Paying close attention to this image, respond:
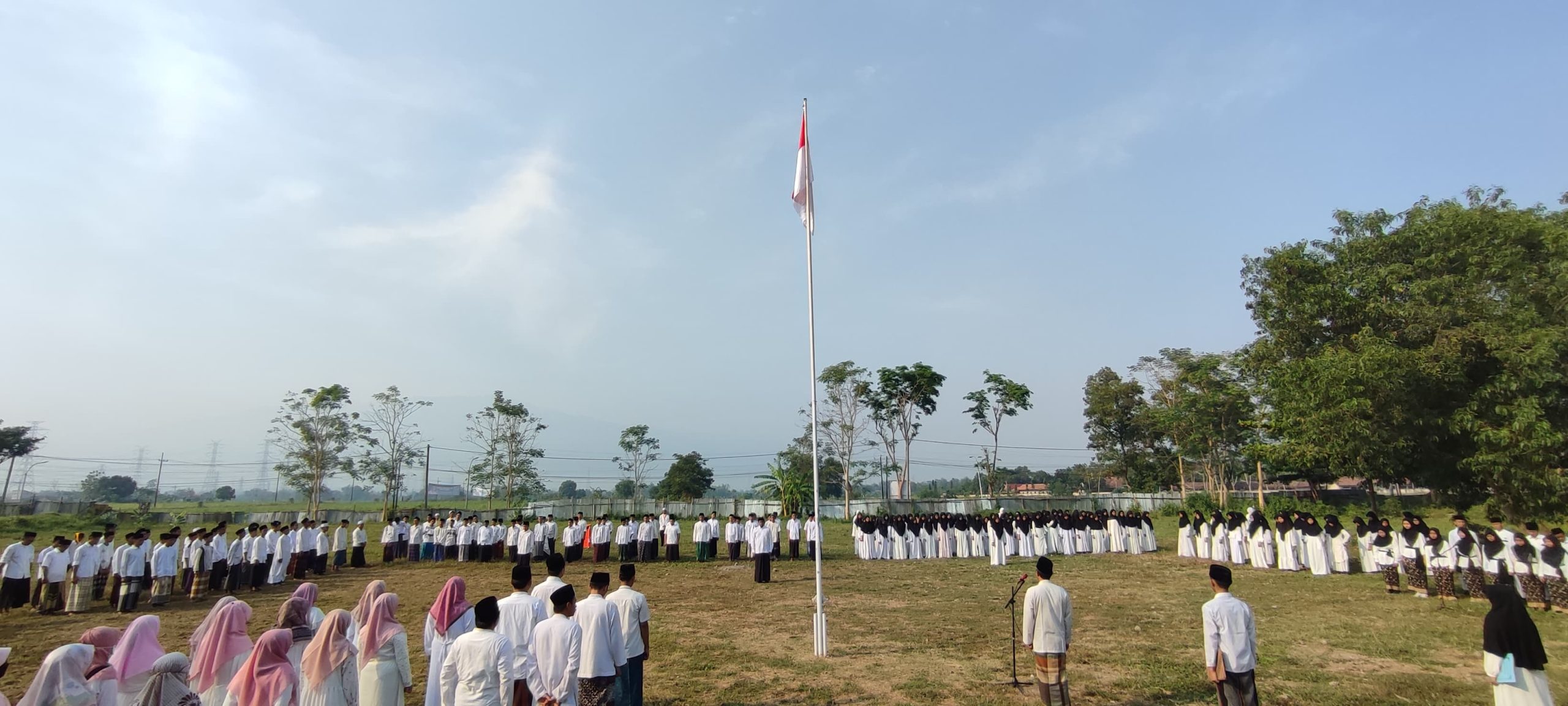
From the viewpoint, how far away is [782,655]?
9.15 meters

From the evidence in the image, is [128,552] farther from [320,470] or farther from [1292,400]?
[320,470]

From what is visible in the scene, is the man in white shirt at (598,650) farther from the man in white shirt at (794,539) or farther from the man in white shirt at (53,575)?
the man in white shirt at (794,539)

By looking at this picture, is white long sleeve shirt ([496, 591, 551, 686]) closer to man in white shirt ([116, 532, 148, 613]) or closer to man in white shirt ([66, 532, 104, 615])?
man in white shirt ([116, 532, 148, 613])

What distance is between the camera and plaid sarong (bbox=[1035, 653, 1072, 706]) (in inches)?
251

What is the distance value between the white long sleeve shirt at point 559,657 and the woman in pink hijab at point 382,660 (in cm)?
85

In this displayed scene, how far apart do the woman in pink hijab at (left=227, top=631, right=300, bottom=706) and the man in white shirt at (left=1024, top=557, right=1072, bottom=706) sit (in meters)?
5.27

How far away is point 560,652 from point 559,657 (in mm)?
31

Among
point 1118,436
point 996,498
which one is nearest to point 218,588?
point 996,498

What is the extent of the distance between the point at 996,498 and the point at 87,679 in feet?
133

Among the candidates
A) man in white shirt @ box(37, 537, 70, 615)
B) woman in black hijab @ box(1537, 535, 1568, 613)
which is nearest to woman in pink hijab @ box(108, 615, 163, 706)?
man in white shirt @ box(37, 537, 70, 615)

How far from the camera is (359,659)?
5.04 metres

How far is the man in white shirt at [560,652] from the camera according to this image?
505 centimetres

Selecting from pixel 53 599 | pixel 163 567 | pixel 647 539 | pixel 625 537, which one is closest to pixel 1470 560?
pixel 647 539

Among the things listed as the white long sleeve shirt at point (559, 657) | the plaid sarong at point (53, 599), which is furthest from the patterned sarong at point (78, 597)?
the white long sleeve shirt at point (559, 657)
